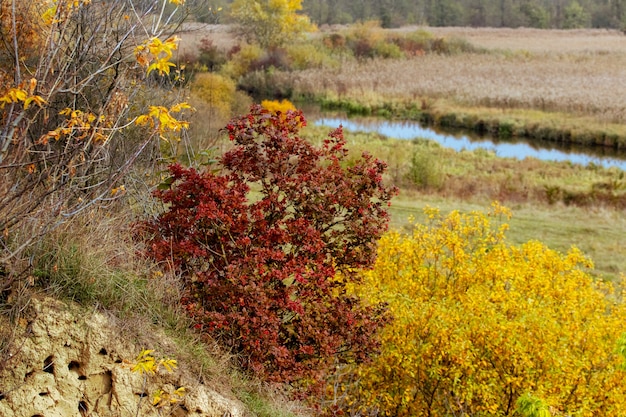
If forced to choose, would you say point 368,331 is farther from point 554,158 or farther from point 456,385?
point 554,158

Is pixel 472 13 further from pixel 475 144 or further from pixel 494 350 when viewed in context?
pixel 494 350

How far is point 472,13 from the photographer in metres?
82.8

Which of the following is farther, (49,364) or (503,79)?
(503,79)

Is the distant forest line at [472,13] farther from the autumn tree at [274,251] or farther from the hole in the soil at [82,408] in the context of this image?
the hole in the soil at [82,408]

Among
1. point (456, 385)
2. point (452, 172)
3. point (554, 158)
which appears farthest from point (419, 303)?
point (554, 158)

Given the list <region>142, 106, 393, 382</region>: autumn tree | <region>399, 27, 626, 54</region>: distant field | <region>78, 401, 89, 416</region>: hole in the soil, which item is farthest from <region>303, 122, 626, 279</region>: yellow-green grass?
<region>399, 27, 626, 54</region>: distant field

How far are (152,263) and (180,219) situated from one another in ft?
1.72

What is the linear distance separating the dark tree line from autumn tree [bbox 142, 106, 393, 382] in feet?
242

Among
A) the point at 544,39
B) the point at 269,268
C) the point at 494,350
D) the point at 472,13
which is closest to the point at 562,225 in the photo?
the point at 494,350

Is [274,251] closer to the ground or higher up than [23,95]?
closer to the ground

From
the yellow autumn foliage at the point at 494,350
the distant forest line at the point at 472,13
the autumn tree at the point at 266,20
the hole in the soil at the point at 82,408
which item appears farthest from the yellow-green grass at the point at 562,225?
the distant forest line at the point at 472,13

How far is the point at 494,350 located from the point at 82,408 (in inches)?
139

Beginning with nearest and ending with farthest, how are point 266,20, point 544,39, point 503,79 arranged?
1. point 503,79
2. point 266,20
3. point 544,39

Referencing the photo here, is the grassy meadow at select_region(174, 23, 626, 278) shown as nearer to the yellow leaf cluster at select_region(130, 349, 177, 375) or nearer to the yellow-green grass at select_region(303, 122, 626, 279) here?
the yellow-green grass at select_region(303, 122, 626, 279)
